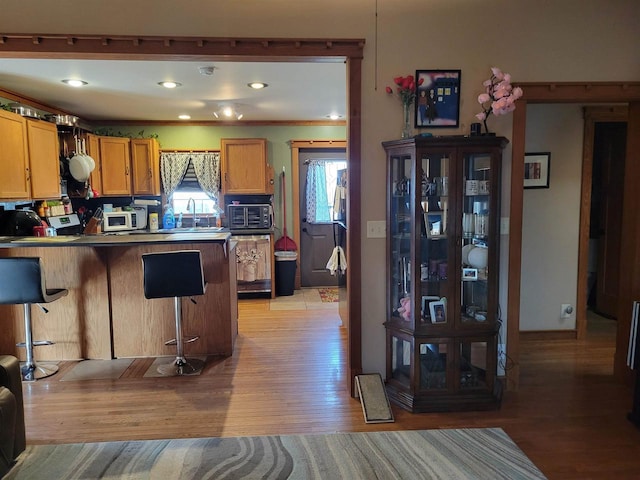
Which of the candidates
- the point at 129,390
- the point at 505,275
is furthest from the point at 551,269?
the point at 129,390

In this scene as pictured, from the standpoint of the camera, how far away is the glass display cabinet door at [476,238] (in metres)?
2.80

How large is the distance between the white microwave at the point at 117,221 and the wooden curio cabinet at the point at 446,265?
4175 mm

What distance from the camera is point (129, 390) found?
3.23m

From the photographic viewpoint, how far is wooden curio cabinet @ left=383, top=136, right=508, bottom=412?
9.11 ft

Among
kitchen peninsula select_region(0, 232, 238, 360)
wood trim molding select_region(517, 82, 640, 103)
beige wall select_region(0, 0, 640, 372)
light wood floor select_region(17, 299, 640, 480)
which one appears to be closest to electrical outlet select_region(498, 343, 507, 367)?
light wood floor select_region(17, 299, 640, 480)

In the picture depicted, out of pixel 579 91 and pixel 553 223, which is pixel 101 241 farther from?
pixel 553 223

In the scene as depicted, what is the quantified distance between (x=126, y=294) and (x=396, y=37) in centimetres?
292

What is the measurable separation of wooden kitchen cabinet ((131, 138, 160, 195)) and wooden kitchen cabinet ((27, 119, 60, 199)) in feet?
4.09

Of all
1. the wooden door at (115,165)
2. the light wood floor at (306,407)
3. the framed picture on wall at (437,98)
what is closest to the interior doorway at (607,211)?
the light wood floor at (306,407)

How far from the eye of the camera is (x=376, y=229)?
303 centimetres

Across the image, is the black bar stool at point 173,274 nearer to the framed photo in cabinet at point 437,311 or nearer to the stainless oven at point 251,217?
the framed photo in cabinet at point 437,311

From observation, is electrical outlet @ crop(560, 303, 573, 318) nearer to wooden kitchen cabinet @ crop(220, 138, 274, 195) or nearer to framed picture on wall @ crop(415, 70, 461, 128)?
framed picture on wall @ crop(415, 70, 461, 128)

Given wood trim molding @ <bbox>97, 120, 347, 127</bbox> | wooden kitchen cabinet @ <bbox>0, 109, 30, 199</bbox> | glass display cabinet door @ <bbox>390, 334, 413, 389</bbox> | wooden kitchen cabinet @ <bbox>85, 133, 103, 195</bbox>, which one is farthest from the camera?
wood trim molding @ <bbox>97, 120, 347, 127</bbox>

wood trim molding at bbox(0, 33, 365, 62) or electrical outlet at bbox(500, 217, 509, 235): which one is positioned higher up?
wood trim molding at bbox(0, 33, 365, 62)
